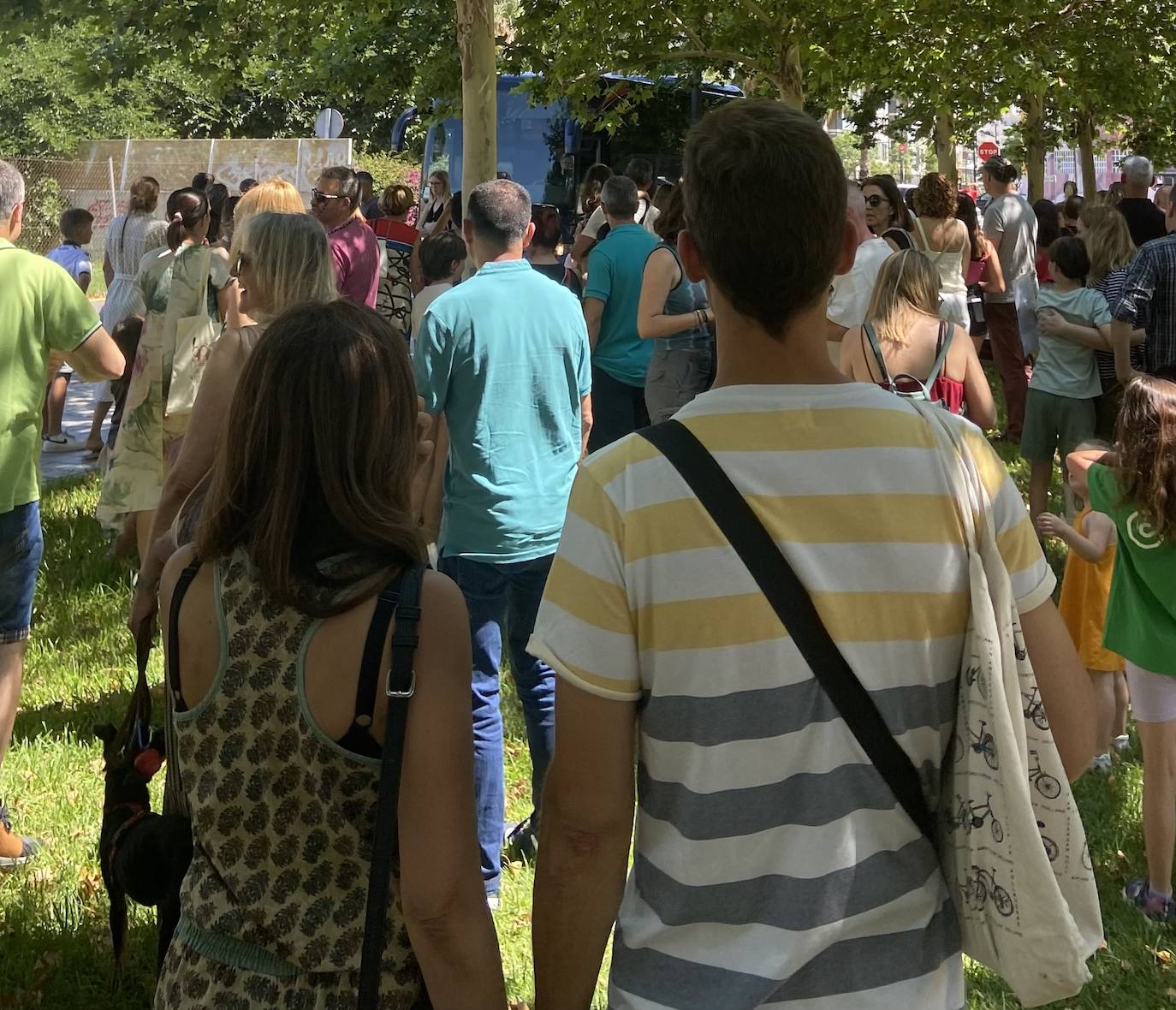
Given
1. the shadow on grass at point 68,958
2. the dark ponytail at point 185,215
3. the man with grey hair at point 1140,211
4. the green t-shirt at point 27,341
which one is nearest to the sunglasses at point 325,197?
the dark ponytail at point 185,215

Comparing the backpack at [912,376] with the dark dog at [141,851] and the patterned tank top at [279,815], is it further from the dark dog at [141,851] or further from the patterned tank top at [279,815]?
the patterned tank top at [279,815]

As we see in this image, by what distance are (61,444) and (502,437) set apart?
31.1ft

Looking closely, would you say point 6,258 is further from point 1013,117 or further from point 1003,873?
point 1013,117

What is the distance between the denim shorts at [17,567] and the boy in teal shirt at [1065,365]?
5410 millimetres

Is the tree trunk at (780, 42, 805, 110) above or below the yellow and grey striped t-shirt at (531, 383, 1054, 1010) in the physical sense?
above

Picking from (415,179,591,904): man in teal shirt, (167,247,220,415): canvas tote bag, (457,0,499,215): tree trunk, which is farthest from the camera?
(457,0,499,215): tree trunk

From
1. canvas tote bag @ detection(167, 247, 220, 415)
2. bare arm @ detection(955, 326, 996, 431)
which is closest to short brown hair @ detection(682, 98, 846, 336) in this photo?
bare arm @ detection(955, 326, 996, 431)

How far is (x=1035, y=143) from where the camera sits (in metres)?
26.2

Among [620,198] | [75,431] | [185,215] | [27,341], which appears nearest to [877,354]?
[27,341]

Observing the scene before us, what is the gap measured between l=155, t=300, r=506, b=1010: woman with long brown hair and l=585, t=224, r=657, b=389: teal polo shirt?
5.64m

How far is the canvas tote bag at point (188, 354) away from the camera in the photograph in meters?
5.91

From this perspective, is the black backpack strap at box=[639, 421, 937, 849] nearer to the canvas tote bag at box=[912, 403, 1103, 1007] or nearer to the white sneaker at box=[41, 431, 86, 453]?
the canvas tote bag at box=[912, 403, 1103, 1007]

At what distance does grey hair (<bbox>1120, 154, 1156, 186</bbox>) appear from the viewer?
11117 mm

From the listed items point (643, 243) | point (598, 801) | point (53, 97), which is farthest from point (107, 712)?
point (53, 97)
